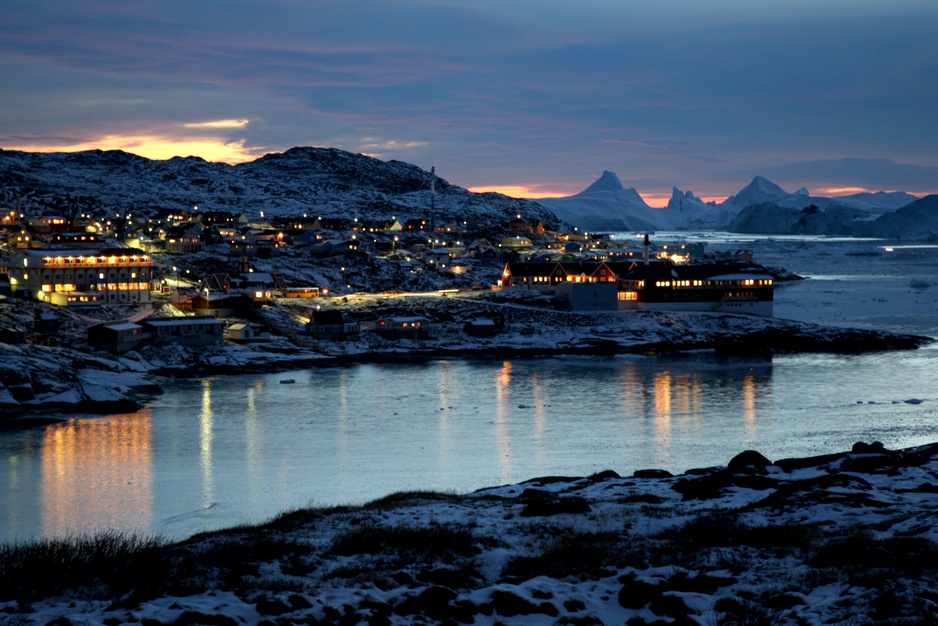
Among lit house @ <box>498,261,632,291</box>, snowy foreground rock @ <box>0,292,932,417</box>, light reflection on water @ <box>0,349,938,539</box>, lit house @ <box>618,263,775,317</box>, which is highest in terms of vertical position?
lit house @ <box>498,261,632,291</box>

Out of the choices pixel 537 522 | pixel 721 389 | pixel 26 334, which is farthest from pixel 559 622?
pixel 26 334

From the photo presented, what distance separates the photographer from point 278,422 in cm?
2652

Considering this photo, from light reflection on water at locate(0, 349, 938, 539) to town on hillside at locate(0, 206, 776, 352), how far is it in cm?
642

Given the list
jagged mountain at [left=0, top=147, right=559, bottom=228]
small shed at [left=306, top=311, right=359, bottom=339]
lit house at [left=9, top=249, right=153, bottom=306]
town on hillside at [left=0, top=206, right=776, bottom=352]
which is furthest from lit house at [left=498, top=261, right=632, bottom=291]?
jagged mountain at [left=0, top=147, right=559, bottom=228]

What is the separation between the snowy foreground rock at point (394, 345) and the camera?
1144 inches

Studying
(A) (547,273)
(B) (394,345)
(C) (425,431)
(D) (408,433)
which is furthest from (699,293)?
(D) (408,433)

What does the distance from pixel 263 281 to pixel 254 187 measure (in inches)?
3154

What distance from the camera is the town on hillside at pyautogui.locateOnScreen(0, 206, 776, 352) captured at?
1583 inches

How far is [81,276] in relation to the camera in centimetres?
4456

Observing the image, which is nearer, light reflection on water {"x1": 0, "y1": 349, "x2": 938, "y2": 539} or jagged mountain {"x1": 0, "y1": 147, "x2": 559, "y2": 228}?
light reflection on water {"x1": 0, "y1": 349, "x2": 938, "y2": 539}

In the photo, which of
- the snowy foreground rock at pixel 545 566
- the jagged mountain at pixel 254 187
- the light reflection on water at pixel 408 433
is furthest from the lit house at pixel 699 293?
the jagged mountain at pixel 254 187

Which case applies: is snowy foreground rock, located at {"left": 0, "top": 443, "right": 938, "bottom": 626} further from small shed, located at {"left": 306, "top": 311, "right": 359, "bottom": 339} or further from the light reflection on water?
small shed, located at {"left": 306, "top": 311, "right": 359, "bottom": 339}

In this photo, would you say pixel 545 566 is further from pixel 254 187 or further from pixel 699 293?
pixel 254 187

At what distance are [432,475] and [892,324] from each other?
3573 centimetres
